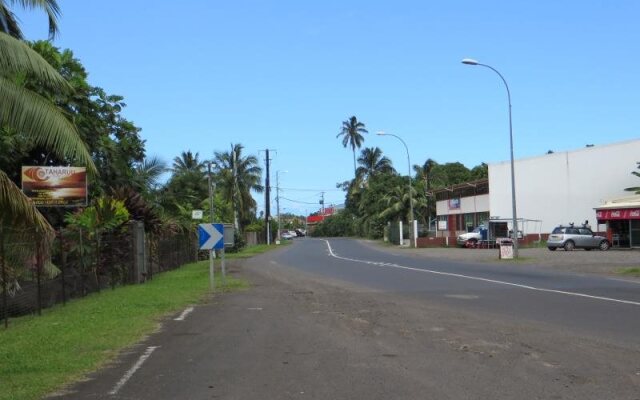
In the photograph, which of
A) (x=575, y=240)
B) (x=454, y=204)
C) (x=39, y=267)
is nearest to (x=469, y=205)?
(x=454, y=204)

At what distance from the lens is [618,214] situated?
4309 centimetres

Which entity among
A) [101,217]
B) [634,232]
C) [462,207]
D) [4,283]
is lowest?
[4,283]

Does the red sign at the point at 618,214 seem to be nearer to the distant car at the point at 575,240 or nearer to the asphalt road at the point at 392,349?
the distant car at the point at 575,240

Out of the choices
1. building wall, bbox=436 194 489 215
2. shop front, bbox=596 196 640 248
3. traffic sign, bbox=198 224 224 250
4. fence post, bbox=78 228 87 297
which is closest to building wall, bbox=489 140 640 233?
building wall, bbox=436 194 489 215

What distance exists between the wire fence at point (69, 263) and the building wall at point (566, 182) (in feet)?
124

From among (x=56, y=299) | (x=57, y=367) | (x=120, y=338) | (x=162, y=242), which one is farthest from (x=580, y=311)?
(x=162, y=242)

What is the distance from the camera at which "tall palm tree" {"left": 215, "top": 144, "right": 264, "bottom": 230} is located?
68.4 metres

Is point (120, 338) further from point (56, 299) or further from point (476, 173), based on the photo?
point (476, 173)

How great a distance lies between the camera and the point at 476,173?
97.1 meters

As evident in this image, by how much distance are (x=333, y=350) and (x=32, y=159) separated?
20.6 meters

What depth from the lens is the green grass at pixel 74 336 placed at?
755cm

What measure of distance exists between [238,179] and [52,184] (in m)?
48.2

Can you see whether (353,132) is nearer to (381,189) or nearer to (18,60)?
(381,189)

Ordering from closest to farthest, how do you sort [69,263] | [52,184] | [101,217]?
[69,263] → [101,217] → [52,184]
